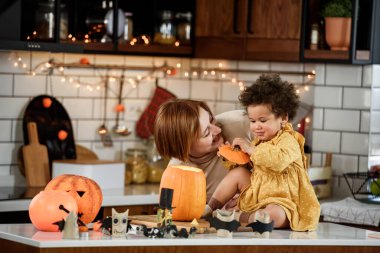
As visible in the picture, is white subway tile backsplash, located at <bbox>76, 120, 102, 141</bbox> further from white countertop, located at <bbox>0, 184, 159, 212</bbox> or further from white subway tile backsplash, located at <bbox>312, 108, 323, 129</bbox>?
white subway tile backsplash, located at <bbox>312, 108, 323, 129</bbox>

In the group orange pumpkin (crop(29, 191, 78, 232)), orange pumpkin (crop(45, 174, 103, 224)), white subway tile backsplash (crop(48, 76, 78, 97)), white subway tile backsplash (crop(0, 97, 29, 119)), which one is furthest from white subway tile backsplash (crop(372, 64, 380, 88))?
orange pumpkin (crop(29, 191, 78, 232))

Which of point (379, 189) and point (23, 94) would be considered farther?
point (23, 94)

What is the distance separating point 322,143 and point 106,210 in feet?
4.28

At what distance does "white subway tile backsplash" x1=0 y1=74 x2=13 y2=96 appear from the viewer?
540cm

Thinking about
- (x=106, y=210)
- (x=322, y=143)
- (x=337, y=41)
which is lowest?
(x=106, y=210)

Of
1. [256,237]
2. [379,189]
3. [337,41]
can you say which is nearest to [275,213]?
[256,237]

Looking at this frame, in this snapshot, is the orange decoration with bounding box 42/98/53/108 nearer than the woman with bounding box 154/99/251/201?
No

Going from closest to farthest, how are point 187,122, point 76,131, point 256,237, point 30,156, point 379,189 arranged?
1. point 256,237
2. point 187,122
3. point 379,189
4. point 30,156
5. point 76,131

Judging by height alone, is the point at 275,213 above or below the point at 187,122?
below

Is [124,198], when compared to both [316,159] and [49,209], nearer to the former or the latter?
[316,159]

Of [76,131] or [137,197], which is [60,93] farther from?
[137,197]

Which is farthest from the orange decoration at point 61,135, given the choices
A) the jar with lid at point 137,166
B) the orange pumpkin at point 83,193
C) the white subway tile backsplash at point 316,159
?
the orange pumpkin at point 83,193

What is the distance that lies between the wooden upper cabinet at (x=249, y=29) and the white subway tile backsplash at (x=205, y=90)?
0.89ft

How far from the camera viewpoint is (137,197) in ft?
16.9
